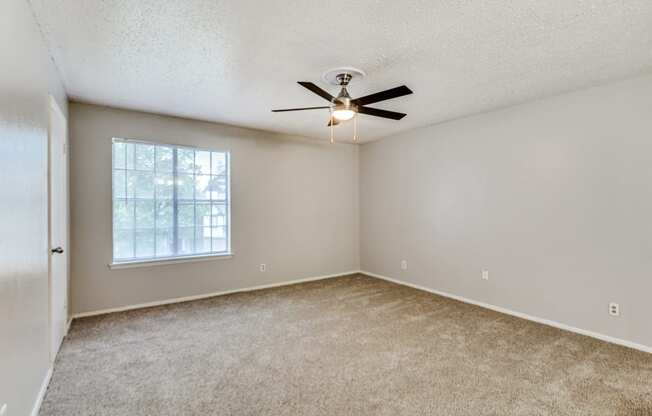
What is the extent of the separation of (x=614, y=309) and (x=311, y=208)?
396 centimetres

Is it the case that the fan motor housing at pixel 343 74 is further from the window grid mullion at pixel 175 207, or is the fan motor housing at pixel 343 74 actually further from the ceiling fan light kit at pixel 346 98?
the window grid mullion at pixel 175 207

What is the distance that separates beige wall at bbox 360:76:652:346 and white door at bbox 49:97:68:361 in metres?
4.25

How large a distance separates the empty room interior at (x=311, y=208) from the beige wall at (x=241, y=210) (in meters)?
0.03

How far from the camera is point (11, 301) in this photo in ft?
5.13

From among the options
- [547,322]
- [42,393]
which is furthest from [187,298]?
[547,322]

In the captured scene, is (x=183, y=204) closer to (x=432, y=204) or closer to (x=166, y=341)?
(x=166, y=341)

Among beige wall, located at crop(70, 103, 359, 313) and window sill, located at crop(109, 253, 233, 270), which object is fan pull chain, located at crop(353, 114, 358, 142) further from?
window sill, located at crop(109, 253, 233, 270)

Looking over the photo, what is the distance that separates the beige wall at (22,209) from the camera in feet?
4.90

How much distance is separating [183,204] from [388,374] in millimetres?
3308

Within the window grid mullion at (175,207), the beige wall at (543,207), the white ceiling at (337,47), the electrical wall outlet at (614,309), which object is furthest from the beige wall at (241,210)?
the electrical wall outlet at (614,309)

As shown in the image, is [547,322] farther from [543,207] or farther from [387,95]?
[387,95]

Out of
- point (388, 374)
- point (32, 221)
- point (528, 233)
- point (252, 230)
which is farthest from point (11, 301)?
point (528, 233)

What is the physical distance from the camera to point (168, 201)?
4227mm

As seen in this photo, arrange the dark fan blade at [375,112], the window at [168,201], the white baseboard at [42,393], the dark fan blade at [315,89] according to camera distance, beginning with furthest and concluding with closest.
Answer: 1. the window at [168,201]
2. the dark fan blade at [375,112]
3. the dark fan blade at [315,89]
4. the white baseboard at [42,393]
